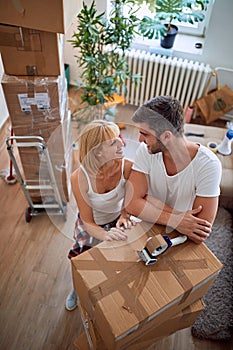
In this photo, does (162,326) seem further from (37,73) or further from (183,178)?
(37,73)

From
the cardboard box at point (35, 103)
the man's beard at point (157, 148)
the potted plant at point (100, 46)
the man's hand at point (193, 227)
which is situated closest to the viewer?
the man's hand at point (193, 227)

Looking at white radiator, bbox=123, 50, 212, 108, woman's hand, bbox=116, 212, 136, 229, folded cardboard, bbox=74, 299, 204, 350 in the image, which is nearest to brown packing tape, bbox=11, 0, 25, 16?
woman's hand, bbox=116, 212, 136, 229

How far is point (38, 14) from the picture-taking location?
1.29 m

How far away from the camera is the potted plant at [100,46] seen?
1.84 metres

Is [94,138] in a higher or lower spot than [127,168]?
higher

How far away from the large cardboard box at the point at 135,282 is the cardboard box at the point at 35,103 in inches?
34.9

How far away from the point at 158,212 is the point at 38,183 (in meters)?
1.13

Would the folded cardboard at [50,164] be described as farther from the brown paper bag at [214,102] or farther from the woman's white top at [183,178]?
the brown paper bag at [214,102]

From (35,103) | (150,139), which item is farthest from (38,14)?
(150,139)

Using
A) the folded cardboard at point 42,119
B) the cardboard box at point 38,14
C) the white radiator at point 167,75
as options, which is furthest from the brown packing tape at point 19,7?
the white radiator at point 167,75

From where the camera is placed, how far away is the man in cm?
112

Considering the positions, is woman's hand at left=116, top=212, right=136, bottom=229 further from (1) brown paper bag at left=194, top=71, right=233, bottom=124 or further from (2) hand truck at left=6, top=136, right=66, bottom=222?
(1) brown paper bag at left=194, top=71, right=233, bottom=124

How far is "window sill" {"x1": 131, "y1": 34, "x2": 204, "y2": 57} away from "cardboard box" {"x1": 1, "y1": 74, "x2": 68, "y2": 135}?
128 cm

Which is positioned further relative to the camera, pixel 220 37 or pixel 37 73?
pixel 220 37
